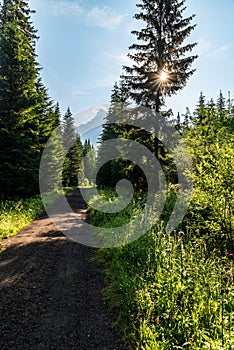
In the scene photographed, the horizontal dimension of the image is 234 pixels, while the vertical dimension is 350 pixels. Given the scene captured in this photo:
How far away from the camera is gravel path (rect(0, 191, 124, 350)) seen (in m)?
3.52

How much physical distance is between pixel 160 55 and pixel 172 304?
14.3 m

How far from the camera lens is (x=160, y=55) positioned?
14.1m

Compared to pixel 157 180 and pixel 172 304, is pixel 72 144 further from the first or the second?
pixel 172 304

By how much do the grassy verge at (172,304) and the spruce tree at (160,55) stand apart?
37.8 ft

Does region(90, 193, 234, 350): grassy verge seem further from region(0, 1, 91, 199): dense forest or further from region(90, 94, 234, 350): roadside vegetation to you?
region(0, 1, 91, 199): dense forest

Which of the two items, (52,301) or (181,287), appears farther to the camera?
(52,301)

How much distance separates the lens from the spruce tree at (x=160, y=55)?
45.0 feet

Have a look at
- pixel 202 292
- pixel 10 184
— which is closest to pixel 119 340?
pixel 202 292

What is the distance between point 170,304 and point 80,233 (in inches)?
273

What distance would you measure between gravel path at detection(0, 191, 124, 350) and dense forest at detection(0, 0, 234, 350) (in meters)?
0.40

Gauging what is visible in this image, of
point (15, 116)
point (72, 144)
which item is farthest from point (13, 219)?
point (72, 144)

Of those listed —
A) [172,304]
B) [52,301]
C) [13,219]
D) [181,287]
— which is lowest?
[52,301]

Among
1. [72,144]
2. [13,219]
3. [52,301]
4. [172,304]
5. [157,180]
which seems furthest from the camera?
[72,144]

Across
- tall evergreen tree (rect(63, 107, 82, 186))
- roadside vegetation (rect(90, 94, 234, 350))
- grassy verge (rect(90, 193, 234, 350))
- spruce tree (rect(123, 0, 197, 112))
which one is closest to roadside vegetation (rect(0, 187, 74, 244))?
roadside vegetation (rect(90, 94, 234, 350))
